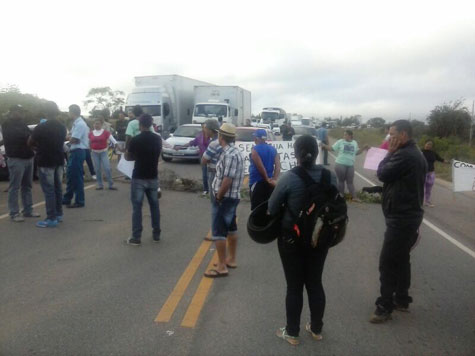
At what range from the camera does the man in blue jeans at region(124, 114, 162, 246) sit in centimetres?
674

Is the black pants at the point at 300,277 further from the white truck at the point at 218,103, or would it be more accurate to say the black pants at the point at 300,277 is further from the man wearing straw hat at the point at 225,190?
the white truck at the point at 218,103

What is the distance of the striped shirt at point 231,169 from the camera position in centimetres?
544

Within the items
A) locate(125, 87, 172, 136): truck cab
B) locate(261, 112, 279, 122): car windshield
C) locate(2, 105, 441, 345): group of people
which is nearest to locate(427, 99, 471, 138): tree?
locate(261, 112, 279, 122): car windshield

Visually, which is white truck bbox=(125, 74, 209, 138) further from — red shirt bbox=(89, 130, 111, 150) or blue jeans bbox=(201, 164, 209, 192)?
blue jeans bbox=(201, 164, 209, 192)

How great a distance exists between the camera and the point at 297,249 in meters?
3.94

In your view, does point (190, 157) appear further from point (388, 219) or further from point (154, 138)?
point (388, 219)

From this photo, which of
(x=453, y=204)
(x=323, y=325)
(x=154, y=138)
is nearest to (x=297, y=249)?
(x=323, y=325)

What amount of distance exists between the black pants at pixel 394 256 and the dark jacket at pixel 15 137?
243 inches

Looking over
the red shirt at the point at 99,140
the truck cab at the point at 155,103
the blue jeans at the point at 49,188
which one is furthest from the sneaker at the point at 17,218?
the truck cab at the point at 155,103

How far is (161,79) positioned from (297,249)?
954 inches

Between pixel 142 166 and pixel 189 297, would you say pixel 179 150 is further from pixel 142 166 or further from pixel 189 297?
pixel 189 297

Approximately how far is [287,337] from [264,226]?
3.16ft

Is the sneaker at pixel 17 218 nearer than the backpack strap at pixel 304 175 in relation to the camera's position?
No

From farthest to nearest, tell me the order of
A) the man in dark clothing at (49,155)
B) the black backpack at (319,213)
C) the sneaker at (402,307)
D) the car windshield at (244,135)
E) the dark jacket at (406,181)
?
the car windshield at (244,135)
the man in dark clothing at (49,155)
the sneaker at (402,307)
the dark jacket at (406,181)
the black backpack at (319,213)
